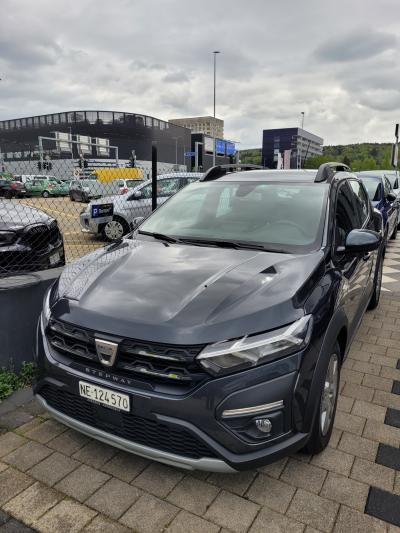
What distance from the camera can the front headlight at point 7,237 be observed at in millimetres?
4559

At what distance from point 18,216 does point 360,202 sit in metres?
3.76

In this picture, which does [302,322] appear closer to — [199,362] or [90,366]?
[199,362]

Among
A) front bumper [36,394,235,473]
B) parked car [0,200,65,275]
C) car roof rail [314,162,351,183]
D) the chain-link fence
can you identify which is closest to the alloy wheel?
front bumper [36,394,235,473]

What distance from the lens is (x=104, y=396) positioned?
215 centimetres

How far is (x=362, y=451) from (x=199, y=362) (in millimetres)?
1370

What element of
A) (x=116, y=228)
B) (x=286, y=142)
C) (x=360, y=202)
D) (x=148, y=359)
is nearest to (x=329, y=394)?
(x=148, y=359)

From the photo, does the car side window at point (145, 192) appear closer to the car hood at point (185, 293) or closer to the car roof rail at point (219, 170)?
the car roof rail at point (219, 170)

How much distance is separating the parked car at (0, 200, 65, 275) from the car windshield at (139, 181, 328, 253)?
1746 millimetres

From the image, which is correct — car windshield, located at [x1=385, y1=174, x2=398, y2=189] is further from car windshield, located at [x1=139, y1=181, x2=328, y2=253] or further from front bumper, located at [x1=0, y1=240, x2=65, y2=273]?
front bumper, located at [x1=0, y1=240, x2=65, y2=273]

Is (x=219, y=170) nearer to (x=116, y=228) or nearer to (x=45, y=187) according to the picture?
(x=116, y=228)

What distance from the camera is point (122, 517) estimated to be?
2.11m

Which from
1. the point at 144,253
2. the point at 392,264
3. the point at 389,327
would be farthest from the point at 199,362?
the point at 392,264

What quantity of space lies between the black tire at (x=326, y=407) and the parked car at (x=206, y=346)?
12 millimetres

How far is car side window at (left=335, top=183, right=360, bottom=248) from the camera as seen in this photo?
305 cm
